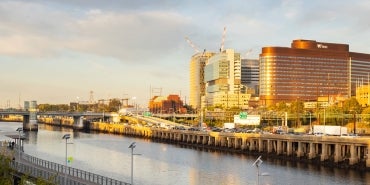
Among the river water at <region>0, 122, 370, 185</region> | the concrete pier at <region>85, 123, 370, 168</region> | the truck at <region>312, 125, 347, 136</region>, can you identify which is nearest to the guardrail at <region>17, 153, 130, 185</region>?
the river water at <region>0, 122, 370, 185</region>

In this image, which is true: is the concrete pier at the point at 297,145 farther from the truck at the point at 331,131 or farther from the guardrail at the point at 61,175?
the guardrail at the point at 61,175

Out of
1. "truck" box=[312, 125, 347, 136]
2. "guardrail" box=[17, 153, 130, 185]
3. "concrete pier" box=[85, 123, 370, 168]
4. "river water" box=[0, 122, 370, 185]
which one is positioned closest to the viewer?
"guardrail" box=[17, 153, 130, 185]

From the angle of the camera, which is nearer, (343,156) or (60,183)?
(60,183)

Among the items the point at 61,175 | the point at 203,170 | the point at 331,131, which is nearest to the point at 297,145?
the point at 331,131

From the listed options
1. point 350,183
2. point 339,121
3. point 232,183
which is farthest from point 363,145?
point 339,121

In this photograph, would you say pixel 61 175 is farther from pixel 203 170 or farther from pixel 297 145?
pixel 297 145

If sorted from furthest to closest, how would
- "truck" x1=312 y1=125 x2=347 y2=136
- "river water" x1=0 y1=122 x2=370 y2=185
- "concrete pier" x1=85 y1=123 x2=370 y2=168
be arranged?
"truck" x1=312 y1=125 x2=347 y2=136 < "concrete pier" x1=85 y1=123 x2=370 y2=168 < "river water" x1=0 y1=122 x2=370 y2=185

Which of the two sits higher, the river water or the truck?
the truck

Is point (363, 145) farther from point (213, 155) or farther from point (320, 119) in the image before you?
point (320, 119)

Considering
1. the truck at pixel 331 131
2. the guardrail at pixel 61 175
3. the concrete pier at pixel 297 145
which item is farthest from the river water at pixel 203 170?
the guardrail at pixel 61 175

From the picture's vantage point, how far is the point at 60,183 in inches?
2108

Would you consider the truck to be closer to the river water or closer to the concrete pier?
the concrete pier

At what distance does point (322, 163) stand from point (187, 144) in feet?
240

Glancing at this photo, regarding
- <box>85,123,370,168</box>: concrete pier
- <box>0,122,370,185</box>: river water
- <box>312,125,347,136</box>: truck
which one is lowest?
<box>0,122,370,185</box>: river water
